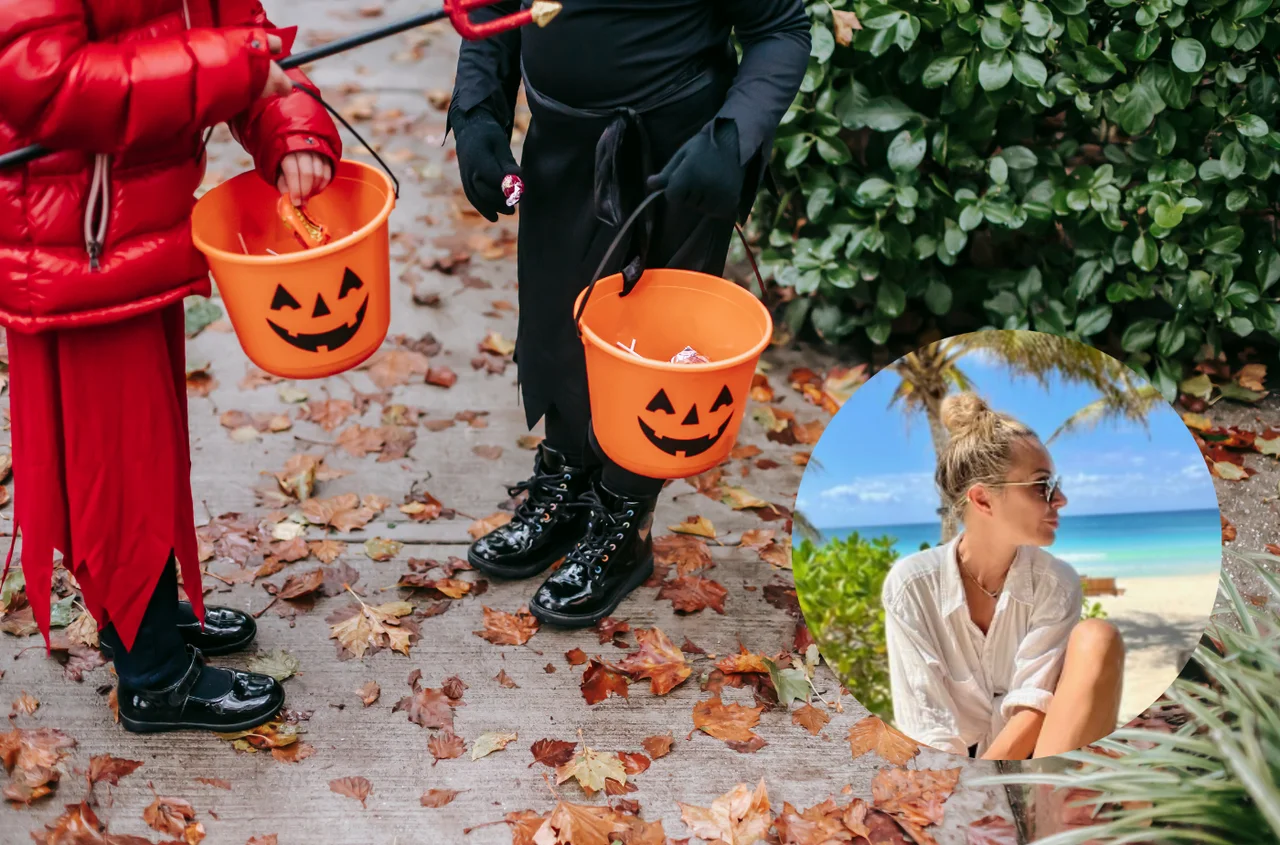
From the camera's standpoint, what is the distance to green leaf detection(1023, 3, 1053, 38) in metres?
3.45

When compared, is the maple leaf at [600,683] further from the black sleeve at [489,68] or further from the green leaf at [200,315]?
the green leaf at [200,315]

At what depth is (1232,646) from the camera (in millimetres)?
2549

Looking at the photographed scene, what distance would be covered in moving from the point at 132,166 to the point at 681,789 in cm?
172

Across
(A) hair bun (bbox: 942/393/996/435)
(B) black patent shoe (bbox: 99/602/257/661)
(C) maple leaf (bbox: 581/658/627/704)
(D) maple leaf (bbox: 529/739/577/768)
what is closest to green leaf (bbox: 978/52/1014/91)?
(A) hair bun (bbox: 942/393/996/435)

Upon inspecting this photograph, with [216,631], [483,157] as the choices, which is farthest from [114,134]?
[216,631]

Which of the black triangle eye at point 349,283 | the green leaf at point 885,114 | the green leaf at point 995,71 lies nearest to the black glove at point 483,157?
the black triangle eye at point 349,283

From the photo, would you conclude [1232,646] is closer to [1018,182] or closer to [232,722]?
[1018,182]

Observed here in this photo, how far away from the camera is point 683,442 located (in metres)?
2.32

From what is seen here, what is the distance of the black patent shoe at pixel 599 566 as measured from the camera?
3045 millimetres

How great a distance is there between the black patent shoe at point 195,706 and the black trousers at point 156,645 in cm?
3

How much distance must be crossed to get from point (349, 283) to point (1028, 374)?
1.46 meters

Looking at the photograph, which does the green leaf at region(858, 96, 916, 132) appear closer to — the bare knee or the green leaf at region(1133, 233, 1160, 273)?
the green leaf at region(1133, 233, 1160, 273)

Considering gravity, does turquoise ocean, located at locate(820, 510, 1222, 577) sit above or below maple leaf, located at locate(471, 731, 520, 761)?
above

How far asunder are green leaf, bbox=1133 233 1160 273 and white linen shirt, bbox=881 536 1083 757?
165cm
